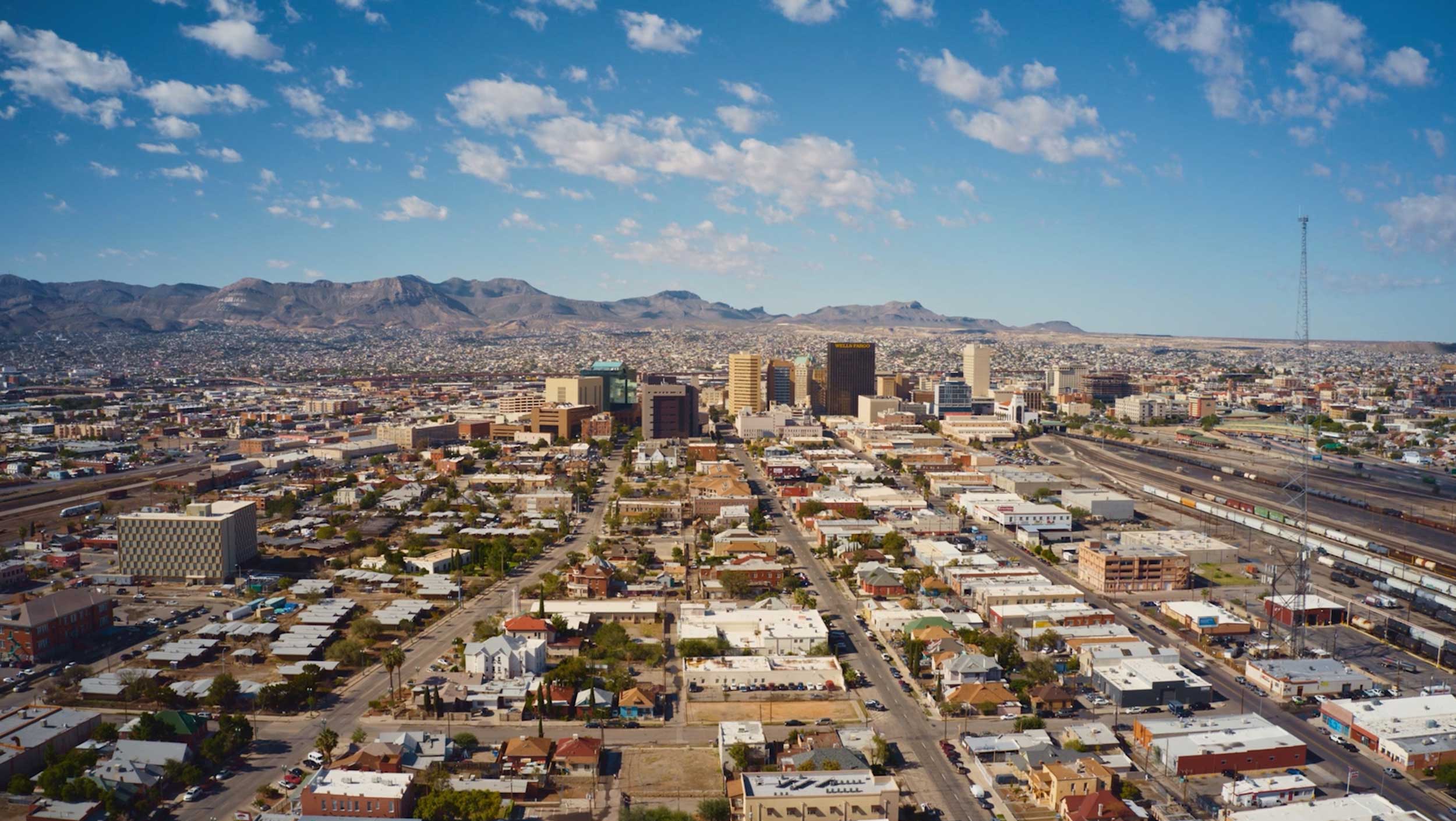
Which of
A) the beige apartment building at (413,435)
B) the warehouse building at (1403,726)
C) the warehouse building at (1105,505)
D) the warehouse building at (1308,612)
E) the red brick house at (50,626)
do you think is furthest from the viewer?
the beige apartment building at (413,435)

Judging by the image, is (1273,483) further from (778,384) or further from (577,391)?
(577,391)

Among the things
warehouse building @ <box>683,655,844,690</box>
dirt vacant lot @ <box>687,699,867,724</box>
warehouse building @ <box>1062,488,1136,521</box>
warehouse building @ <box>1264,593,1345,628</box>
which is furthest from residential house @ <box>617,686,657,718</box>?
warehouse building @ <box>1062,488,1136,521</box>

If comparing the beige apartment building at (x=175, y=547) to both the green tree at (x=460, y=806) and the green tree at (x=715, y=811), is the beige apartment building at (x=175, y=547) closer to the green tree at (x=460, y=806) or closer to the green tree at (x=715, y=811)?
the green tree at (x=460, y=806)

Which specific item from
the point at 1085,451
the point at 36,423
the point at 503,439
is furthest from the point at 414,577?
the point at 36,423

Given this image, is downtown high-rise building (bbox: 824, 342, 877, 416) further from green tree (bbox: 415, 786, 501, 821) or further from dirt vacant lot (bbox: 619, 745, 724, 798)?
green tree (bbox: 415, 786, 501, 821)

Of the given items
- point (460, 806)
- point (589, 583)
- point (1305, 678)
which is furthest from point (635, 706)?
point (1305, 678)

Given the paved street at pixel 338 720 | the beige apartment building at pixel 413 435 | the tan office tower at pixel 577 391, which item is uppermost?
the tan office tower at pixel 577 391

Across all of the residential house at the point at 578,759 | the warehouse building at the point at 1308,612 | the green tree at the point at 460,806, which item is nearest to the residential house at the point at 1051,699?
the warehouse building at the point at 1308,612
